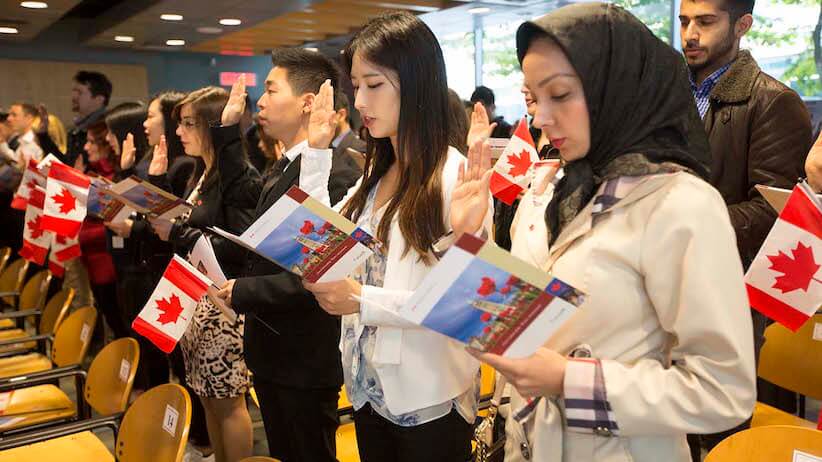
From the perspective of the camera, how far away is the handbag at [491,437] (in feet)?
4.16

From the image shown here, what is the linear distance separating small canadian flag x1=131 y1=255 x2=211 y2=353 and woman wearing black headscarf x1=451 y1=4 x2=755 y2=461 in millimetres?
1232

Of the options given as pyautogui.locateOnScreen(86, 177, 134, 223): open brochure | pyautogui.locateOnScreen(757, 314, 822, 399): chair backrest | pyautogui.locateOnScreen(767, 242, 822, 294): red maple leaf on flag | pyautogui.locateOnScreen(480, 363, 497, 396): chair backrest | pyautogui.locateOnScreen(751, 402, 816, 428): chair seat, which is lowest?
pyautogui.locateOnScreen(751, 402, 816, 428): chair seat

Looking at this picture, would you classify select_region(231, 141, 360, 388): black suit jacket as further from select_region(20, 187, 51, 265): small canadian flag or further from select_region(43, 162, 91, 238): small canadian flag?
select_region(20, 187, 51, 265): small canadian flag

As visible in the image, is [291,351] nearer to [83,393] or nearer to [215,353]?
[215,353]

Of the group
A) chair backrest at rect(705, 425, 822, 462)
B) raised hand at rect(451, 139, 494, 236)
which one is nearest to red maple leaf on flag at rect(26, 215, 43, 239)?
raised hand at rect(451, 139, 494, 236)

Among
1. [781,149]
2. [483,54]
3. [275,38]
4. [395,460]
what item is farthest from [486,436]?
[275,38]

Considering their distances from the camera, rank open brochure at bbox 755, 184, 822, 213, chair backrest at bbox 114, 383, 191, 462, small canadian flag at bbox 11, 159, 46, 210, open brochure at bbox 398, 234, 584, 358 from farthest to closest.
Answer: small canadian flag at bbox 11, 159, 46, 210, chair backrest at bbox 114, 383, 191, 462, open brochure at bbox 755, 184, 822, 213, open brochure at bbox 398, 234, 584, 358

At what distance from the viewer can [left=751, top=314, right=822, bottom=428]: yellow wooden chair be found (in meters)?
2.27

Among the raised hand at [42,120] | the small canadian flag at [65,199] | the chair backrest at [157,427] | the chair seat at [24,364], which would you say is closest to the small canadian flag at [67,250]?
the small canadian flag at [65,199]

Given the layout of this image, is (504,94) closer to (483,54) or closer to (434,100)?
(483,54)

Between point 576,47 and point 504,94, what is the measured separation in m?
6.78

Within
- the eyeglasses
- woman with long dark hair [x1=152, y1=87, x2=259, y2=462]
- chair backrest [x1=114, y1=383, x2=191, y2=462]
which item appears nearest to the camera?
chair backrest [x1=114, y1=383, x2=191, y2=462]

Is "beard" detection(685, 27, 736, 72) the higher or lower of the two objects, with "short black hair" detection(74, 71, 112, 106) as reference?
higher

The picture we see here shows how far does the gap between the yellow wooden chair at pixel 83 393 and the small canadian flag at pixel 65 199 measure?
2.75 feet
